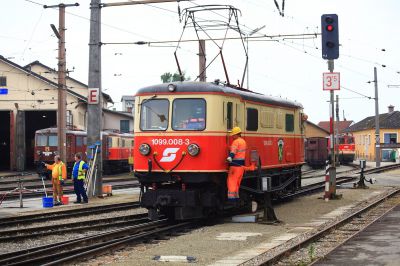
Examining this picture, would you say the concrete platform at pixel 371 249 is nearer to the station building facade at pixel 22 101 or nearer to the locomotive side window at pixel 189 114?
the locomotive side window at pixel 189 114

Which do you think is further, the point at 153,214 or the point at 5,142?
the point at 5,142

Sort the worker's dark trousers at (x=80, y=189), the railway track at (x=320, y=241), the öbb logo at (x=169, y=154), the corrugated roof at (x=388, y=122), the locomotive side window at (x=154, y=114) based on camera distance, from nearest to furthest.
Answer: the railway track at (x=320, y=241)
the öbb logo at (x=169, y=154)
the locomotive side window at (x=154, y=114)
the worker's dark trousers at (x=80, y=189)
the corrugated roof at (x=388, y=122)

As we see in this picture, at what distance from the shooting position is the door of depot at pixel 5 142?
5431 centimetres

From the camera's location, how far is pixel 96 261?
10.5 m

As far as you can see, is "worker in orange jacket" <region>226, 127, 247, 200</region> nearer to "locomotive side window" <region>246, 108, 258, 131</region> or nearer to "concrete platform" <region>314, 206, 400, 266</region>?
"locomotive side window" <region>246, 108, 258, 131</region>

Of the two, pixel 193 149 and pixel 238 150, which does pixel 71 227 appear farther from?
pixel 238 150

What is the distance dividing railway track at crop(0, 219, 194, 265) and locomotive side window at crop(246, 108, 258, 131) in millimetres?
3330

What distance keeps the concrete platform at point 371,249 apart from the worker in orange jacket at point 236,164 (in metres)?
3.10

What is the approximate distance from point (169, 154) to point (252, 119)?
9.50 ft

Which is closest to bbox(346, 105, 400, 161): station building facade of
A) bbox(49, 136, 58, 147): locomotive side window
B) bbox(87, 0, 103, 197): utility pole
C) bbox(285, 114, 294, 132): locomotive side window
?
bbox(49, 136, 58, 147): locomotive side window

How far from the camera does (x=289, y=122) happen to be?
65.3 ft

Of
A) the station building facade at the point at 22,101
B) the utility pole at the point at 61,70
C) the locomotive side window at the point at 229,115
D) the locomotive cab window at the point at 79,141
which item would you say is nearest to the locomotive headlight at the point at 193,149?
the locomotive side window at the point at 229,115

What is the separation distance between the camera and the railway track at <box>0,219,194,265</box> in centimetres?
1020

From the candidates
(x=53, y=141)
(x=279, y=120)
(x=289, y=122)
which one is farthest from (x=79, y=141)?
(x=279, y=120)
